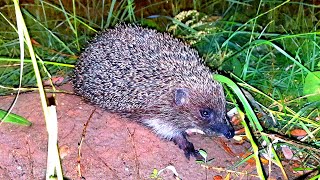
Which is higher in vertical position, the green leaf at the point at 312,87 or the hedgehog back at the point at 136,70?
the hedgehog back at the point at 136,70

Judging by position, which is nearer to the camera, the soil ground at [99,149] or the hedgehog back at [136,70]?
the soil ground at [99,149]

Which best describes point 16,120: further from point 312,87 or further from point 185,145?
point 312,87

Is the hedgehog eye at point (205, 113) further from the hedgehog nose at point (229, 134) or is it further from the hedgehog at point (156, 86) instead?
the hedgehog nose at point (229, 134)

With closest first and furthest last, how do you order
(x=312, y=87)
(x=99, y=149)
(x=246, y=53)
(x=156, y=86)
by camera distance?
(x=99, y=149)
(x=156, y=86)
(x=312, y=87)
(x=246, y=53)

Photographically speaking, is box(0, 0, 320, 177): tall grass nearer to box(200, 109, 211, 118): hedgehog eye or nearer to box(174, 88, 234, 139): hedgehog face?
box(174, 88, 234, 139): hedgehog face

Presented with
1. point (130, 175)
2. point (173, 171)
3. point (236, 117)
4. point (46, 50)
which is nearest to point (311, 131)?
point (236, 117)

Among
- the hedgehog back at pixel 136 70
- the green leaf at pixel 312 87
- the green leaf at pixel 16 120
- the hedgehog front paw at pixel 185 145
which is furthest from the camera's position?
the green leaf at pixel 312 87

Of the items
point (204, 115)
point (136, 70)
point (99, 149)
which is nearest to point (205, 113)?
point (204, 115)

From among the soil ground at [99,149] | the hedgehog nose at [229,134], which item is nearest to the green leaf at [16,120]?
the soil ground at [99,149]
